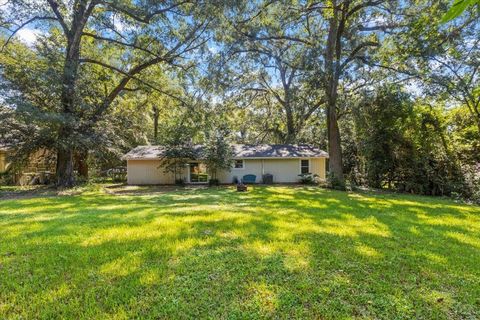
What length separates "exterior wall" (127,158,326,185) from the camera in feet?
64.8

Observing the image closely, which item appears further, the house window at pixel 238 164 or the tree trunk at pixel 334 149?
the house window at pixel 238 164

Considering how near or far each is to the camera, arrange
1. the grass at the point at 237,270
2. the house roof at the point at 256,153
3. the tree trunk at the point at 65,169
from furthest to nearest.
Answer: the house roof at the point at 256,153, the tree trunk at the point at 65,169, the grass at the point at 237,270

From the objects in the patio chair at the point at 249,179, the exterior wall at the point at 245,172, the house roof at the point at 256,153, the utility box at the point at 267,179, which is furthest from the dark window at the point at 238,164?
the utility box at the point at 267,179

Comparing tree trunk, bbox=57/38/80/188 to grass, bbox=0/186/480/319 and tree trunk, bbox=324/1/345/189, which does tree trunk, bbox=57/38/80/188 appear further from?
tree trunk, bbox=324/1/345/189

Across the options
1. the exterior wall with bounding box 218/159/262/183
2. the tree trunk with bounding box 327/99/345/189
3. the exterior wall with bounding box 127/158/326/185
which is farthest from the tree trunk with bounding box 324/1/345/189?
the exterior wall with bounding box 218/159/262/183

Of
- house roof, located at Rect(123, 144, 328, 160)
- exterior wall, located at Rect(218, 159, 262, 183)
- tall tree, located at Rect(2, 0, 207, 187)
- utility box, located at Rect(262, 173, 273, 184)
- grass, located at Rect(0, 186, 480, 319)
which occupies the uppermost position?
tall tree, located at Rect(2, 0, 207, 187)

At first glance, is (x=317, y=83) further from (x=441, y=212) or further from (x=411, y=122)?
(x=441, y=212)

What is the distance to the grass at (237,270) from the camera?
8.84ft

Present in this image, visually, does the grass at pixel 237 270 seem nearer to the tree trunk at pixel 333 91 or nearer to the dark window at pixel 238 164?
the tree trunk at pixel 333 91

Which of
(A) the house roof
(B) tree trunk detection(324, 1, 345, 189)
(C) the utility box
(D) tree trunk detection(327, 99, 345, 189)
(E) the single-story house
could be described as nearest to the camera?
(B) tree trunk detection(324, 1, 345, 189)

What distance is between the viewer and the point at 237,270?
351 cm

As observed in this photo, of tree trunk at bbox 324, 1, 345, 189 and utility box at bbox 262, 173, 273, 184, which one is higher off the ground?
tree trunk at bbox 324, 1, 345, 189

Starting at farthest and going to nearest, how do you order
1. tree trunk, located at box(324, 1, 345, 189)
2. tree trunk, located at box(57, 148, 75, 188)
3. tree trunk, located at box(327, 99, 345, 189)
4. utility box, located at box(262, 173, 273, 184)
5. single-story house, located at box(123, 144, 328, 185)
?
1. single-story house, located at box(123, 144, 328, 185)
2. utility box, located at box(262, 173, 273, 184)
3. tree trunk, located at box(327, 99, 345, 189)
4. tree trunk, located at box(57, 148, 75, 188)
5. tree trunk, located at box(324, 1, 345, 189)

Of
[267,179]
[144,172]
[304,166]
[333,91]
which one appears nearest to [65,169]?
[144,172]
